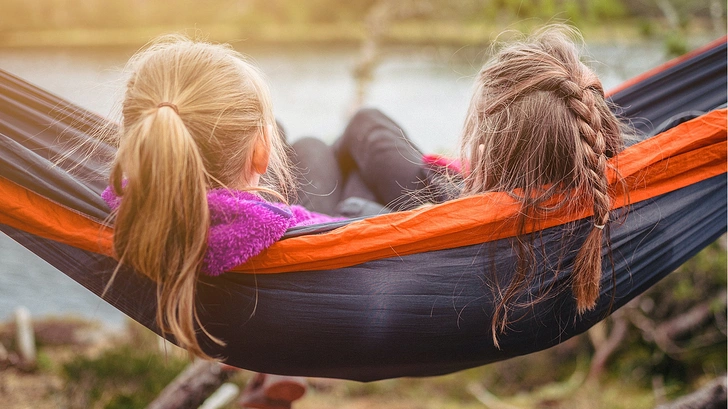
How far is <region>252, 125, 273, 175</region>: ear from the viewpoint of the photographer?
0.96 meters

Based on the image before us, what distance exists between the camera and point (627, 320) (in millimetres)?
2723

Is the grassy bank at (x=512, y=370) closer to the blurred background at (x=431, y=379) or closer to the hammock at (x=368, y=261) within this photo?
the blurred background at (x=431, y=379)

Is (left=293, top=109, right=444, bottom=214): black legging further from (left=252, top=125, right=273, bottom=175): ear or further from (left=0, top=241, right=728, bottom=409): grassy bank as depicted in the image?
(left=0, top=241, right=728, bottom=409): grassy bank

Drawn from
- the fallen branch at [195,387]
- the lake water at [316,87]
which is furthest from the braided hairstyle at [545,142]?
the lake water at [316,87]

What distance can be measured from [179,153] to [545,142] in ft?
1.77

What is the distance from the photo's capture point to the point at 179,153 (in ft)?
2.63

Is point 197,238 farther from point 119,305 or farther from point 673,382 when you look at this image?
point 673,382

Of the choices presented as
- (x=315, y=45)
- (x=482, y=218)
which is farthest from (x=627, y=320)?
(x=315, y=45)

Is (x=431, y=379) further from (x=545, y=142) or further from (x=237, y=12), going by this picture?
(x=237, y=12)

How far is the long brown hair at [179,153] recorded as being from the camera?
0.81 meters

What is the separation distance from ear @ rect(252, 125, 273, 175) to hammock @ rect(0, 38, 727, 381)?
0.12 meters

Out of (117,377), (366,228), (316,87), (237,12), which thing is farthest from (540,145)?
(316,87)

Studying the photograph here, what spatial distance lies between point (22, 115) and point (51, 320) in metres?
2.11

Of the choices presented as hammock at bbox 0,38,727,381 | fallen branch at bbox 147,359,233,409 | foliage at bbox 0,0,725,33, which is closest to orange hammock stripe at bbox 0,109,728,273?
hammock at bbox 0,38,727,381
